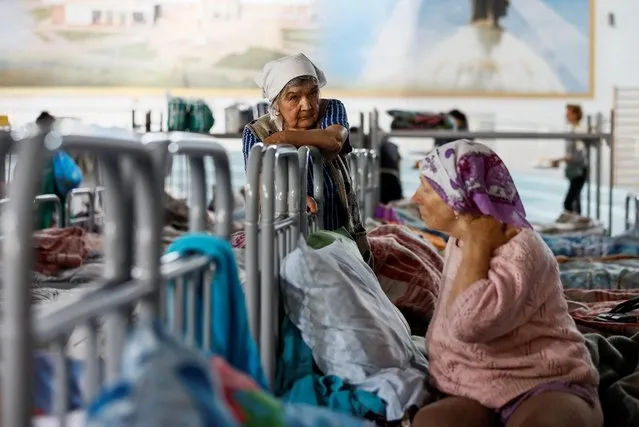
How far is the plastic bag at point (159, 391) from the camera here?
1.04 meters

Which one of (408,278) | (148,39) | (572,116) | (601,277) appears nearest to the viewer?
(408,278)

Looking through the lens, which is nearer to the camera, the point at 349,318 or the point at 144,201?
the point at 144,201

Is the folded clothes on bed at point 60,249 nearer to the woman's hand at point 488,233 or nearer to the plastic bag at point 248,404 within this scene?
the woman's hand at point 488,233

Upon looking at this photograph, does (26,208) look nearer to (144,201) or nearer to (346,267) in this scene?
(144,201)

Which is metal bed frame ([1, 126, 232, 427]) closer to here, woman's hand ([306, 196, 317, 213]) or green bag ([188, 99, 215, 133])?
woman's hand ([306, 196, 317, 213])

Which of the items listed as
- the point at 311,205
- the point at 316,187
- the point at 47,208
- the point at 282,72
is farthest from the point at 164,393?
the point at 47,208

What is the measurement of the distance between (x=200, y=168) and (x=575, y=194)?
8.73 metres

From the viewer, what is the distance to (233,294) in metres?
1.60

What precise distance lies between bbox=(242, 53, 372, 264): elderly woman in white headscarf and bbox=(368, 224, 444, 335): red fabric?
0.14 m

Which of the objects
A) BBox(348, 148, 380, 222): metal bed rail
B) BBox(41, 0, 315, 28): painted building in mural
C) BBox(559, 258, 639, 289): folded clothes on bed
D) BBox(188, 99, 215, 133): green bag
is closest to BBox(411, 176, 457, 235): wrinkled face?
BBox(348, 148, 380, 222): metal bed rail

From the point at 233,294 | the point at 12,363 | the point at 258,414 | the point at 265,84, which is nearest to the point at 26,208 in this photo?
the point at 12,363

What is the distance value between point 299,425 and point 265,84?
200cm

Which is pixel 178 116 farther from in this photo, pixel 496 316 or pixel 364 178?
pixel 496 316

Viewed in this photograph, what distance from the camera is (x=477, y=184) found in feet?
7.70
